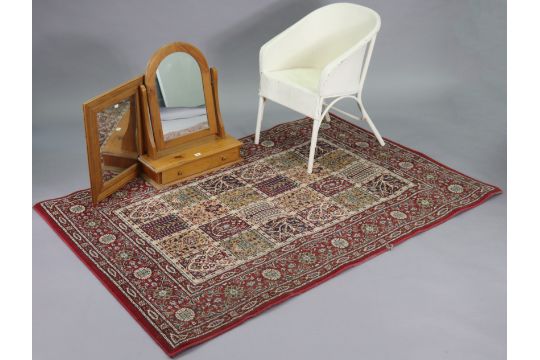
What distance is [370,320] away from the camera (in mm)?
3340

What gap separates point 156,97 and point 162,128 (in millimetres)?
197

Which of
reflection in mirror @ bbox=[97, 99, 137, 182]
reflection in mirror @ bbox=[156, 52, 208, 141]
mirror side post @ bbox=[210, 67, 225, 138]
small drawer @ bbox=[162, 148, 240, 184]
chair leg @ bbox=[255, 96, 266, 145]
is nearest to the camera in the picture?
reflection in mirror @ bbox=[97, 99, 137, 182]

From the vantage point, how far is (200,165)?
4500 millimetres

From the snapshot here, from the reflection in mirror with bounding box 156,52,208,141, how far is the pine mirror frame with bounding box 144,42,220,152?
0.02 metres

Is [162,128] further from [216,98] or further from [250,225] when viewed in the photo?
[250,225]

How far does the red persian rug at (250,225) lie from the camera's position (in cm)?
343

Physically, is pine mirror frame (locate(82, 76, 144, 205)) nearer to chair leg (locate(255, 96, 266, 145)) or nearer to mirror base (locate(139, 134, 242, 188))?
mirror base (locate(139, 134, 242, 188))

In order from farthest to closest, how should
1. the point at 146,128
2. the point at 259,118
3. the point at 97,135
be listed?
the point at 259,118 → the point at 146,128 → the point at 97,135

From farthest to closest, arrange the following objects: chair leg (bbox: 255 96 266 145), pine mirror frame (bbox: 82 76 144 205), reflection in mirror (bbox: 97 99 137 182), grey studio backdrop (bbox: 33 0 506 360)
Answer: chair leg (bbox: 255 96 266 145) < reflection in mirror (bbox: 97 99 137 182) < pine mirror frame (bbox: 82 76 144 205) < grey studio backdrop (bbox: 33 0 506 360)

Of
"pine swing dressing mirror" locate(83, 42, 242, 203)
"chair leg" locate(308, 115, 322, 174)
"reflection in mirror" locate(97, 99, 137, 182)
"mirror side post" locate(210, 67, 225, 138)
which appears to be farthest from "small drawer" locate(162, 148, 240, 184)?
"chair leg" locate(308, 115, 322, 174)

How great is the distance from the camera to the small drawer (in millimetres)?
4387

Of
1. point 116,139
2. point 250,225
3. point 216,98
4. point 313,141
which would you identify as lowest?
point 250,225

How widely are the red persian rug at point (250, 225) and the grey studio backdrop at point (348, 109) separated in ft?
0.29

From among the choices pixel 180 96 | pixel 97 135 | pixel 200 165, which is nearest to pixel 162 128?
pixel 180 96
